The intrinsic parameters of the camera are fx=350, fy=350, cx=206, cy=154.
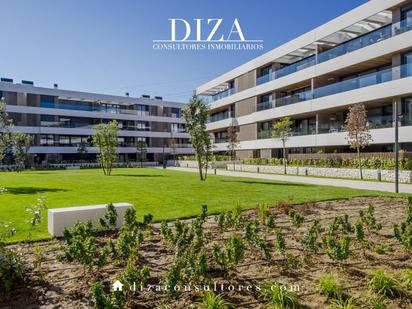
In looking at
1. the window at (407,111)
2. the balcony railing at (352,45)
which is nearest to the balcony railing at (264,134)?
the balcony railing at (352,45)

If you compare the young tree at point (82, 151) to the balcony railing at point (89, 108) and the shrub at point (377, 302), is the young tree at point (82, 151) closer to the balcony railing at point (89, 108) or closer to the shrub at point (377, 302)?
the balcony railing at point (89, 108)

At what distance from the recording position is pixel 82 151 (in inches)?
2511

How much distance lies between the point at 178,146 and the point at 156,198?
6505 centimetres

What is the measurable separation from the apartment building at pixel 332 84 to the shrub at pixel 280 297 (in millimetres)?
19025

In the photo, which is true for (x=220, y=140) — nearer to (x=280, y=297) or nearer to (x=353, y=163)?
(x=353, y=163)

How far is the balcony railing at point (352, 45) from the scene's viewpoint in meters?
28.2

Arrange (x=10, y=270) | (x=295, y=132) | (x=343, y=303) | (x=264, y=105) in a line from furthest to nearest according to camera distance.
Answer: (x=264, y=105)
(x=295, y=132)
(x=10, y=270)
(x=343, y=303)

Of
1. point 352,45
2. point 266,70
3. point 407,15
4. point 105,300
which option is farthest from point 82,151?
point 105,300

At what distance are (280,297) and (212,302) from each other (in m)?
0.99

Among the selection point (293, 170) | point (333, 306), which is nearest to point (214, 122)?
point (293, 170)

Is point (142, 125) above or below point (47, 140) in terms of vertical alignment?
above

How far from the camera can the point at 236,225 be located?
9242 mm

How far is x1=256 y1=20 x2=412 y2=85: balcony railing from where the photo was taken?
1109 inches

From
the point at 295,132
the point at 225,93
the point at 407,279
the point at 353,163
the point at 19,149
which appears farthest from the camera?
the point at 225,93
